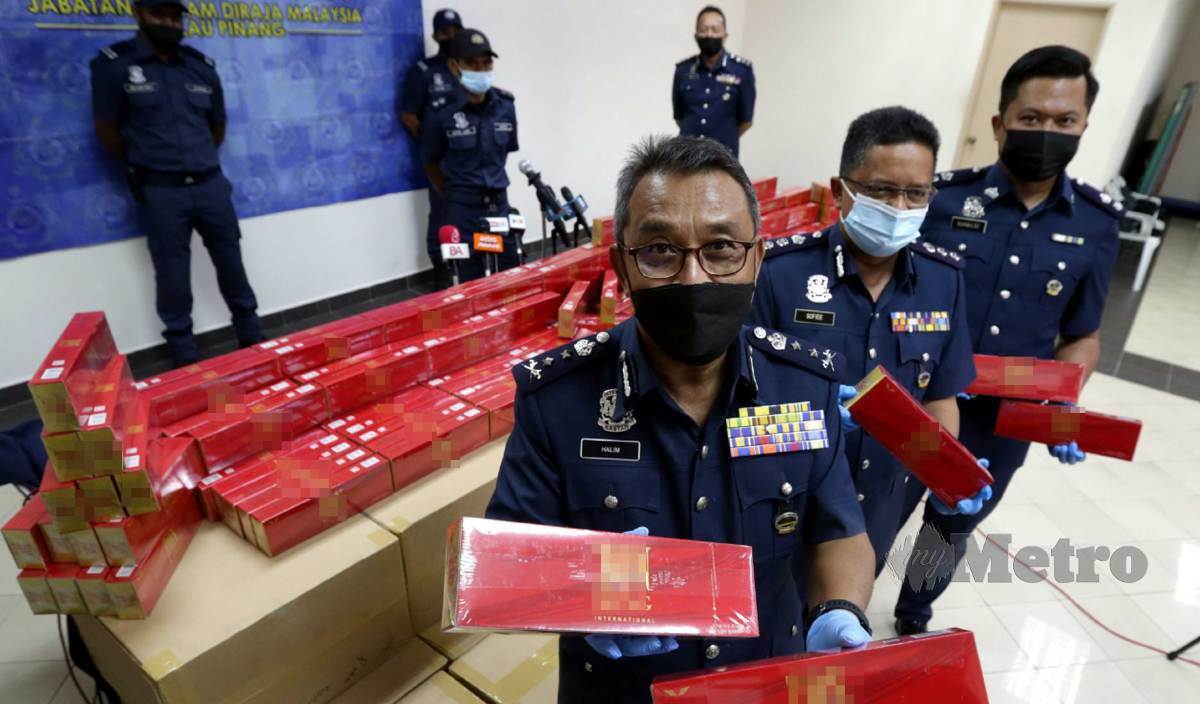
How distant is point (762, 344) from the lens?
1274mm

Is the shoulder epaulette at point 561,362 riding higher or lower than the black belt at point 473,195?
higher

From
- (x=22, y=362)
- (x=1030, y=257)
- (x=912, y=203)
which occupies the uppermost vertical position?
(x=912, y=203)

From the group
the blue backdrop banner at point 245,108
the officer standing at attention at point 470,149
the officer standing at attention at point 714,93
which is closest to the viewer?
the blue backdrop banner at point 245,108

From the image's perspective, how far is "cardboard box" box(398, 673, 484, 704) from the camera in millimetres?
1667

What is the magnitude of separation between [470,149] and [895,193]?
3399mm

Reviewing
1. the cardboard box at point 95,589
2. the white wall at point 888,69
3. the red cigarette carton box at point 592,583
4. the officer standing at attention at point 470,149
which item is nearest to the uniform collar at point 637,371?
the red cigarette carton box at point 592,583

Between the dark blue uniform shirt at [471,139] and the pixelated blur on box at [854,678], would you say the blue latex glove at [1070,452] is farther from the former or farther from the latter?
the dark blue uniform shirt at [471,139]

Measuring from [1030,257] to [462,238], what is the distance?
11.6 ft

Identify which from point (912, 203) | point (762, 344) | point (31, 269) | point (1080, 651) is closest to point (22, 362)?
point (31, 269)

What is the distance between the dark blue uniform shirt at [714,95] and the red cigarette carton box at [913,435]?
4.55 meters

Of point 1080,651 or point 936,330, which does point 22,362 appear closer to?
point 936,330

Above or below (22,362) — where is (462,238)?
above

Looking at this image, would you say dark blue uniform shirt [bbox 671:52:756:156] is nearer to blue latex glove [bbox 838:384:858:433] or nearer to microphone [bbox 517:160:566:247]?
microphone [bbox 517:160:566:247]

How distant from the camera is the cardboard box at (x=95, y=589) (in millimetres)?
1417
